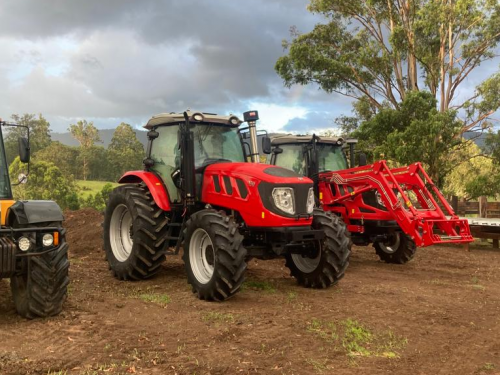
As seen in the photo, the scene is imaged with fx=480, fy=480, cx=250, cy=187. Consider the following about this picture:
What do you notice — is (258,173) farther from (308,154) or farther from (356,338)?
(308,154)

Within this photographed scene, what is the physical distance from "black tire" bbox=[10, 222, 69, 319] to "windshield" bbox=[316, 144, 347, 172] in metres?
6.68

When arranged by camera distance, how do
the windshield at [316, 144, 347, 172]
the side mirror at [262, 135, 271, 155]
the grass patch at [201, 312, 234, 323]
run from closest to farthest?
the grass patch at [201, 312, 234, 323] → the side mirror at [262, 135, 271, 155] → the windshield at [316, 144, 347, 172]

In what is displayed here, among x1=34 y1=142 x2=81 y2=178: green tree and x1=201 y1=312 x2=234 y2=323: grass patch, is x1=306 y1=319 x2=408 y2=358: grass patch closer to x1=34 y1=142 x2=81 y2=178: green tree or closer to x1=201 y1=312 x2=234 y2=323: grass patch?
x1=201 y1=312 x2=234 y2=323: grass patch

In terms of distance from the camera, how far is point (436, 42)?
2236cm

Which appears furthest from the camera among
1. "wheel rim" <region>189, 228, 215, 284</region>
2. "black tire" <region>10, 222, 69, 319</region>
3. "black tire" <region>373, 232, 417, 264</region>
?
"black tire" <region>373, 232, 417, 264</region>

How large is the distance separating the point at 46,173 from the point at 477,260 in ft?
111

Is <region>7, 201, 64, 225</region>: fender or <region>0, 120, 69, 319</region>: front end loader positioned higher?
<region>7, 201, 64, 225</region>: fender

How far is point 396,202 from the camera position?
840 centimetres

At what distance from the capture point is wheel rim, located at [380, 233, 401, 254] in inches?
396

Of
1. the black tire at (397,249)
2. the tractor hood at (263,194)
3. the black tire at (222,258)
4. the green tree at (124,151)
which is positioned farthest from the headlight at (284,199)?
the green tree at (124,151)

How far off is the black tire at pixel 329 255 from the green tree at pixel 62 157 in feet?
143

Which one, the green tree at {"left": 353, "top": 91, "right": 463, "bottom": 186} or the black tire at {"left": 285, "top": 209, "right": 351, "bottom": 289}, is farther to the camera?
the green tree at {"left": 353, "top": 91, "right": 463, "bottom": 186}

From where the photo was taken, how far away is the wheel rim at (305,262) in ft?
22.8

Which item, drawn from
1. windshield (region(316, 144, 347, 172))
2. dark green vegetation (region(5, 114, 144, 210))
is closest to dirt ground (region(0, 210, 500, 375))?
windshield (region(316, 144, 347, 172))
